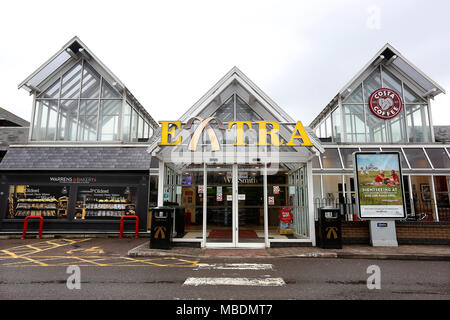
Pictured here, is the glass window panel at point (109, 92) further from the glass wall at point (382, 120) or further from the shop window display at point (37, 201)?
the glass wall at point (382, 120)

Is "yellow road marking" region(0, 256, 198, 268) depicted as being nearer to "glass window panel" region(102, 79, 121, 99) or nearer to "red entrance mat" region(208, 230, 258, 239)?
"red entrance mat" region(208, 230, 258, 239)

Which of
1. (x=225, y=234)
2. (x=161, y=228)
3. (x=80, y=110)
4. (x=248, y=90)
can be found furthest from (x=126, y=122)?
(x=225, y=234)

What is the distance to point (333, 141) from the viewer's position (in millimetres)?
16062

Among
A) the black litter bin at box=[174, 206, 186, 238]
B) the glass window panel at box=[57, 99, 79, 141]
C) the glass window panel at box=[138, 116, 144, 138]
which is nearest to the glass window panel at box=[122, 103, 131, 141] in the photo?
the glass window panel at box=[138, 116, 144, 138]

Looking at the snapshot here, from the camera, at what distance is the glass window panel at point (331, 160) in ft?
46.2

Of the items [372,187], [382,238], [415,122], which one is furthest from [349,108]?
[382,238]

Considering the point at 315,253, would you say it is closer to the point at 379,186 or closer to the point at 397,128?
the point at 379,186

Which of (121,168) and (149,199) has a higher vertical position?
(121,168)

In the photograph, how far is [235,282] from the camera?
5.58m

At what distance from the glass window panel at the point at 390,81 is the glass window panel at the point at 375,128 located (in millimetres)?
2128
